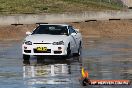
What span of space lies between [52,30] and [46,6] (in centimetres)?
3569

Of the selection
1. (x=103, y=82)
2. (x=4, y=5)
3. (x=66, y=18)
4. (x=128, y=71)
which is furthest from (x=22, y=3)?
(x=103, y=82)

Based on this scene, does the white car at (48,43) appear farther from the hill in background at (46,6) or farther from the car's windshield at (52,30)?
the hill in background at (46,6)

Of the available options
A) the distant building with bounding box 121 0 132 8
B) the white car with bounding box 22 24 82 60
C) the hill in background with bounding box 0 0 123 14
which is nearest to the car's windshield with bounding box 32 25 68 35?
the white car with bounding box 22 24 82 60

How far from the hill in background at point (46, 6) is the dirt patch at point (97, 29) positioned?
5.32 meters

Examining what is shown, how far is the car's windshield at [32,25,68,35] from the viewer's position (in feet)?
80.3

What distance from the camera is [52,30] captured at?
24.6m

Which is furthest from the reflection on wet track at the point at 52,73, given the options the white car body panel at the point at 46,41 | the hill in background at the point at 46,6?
the hill in background at the point at 46,6

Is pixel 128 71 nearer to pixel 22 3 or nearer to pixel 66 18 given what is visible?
pixel 66 18

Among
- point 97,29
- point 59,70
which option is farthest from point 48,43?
point 97,29

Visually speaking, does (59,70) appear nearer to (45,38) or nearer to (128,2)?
(45,38)

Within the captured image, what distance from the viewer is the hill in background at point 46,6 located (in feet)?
190

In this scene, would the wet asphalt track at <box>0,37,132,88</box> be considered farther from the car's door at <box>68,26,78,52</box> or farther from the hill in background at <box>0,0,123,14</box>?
the hill in background at <box>0,0,123,14</box>

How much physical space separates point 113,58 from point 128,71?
572cm

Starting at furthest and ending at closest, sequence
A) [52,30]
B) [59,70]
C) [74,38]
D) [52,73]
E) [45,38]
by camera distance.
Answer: [74,38]
[52,30]
[45,38]
[59,70]
[52,73]
